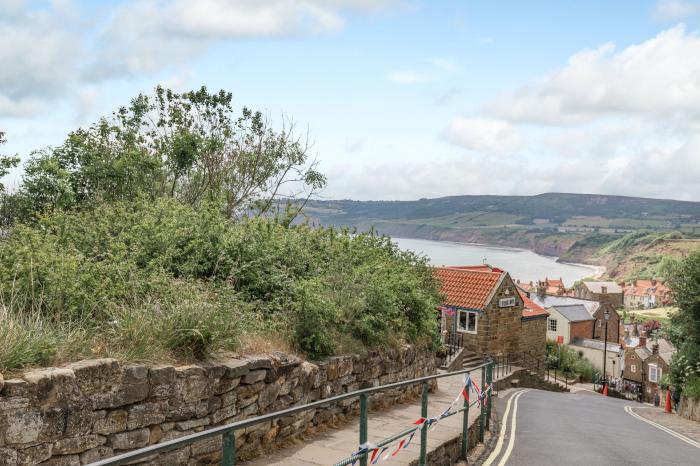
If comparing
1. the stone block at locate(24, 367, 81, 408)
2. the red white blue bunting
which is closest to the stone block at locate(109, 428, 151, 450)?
the stone block at locate(24, 367, 81, 408)

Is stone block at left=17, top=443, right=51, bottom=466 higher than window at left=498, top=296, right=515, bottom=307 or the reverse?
higher

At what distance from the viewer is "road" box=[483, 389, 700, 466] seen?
923cm

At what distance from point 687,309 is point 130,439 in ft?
76.5

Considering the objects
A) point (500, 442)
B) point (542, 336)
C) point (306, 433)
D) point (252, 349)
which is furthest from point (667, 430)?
point (542, 336)

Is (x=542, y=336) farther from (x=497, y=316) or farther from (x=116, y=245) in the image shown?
(x=116, y=245)

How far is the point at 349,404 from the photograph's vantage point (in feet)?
31.8

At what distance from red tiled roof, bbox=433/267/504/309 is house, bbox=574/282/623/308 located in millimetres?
90018

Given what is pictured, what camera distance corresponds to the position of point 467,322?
2991 cm

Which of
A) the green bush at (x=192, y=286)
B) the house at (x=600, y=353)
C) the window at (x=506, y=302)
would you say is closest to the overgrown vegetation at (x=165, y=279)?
the green bush at (x=192, y=286)

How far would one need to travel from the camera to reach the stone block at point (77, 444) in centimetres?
527

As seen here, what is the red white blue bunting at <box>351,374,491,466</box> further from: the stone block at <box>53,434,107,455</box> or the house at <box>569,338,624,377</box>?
the house at <box>569,338,624,377</box>

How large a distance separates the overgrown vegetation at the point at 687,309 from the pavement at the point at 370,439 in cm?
1547

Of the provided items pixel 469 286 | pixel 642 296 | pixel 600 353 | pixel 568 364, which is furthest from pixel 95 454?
pixel 642 296

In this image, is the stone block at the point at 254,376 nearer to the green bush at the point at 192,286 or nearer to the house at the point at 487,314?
the green bush at the point at 192,286
